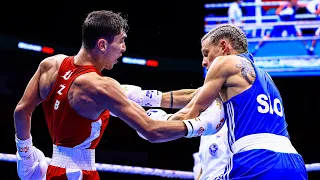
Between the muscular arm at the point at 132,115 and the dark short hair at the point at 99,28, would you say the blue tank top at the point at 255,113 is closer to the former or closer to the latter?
the muscular arm at the point at 132,115

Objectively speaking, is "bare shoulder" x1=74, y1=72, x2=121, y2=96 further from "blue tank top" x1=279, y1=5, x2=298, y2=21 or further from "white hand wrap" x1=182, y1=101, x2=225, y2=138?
"blue tank top" x1=279, y1=5, x2=298, y2=21

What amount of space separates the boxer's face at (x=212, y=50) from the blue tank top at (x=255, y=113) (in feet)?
1.07

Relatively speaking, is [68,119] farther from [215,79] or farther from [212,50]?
[212,50]

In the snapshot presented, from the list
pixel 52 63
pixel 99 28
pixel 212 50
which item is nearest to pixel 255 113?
pixel 212 50

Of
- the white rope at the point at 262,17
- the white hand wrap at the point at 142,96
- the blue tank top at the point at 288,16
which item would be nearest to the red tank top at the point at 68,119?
the white hand wrap at the point at 142,96

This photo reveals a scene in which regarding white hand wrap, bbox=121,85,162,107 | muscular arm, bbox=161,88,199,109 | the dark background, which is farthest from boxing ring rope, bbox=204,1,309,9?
white hand wrap, bbox=121,85,162,107

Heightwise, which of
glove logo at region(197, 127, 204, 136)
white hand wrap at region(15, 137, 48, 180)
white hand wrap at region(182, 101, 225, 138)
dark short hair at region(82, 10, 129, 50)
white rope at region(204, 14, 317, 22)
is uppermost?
white rope at region(204, 14, 317, 22)

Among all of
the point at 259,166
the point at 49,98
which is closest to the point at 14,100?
the point at 49,98

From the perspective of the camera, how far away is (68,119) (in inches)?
96.1

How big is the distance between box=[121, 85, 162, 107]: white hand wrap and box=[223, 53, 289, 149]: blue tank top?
2.64ft

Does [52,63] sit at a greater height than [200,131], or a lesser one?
greater

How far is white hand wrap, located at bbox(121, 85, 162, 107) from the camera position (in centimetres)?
317

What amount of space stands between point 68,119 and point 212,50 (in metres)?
0.97

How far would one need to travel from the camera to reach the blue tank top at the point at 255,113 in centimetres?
242
